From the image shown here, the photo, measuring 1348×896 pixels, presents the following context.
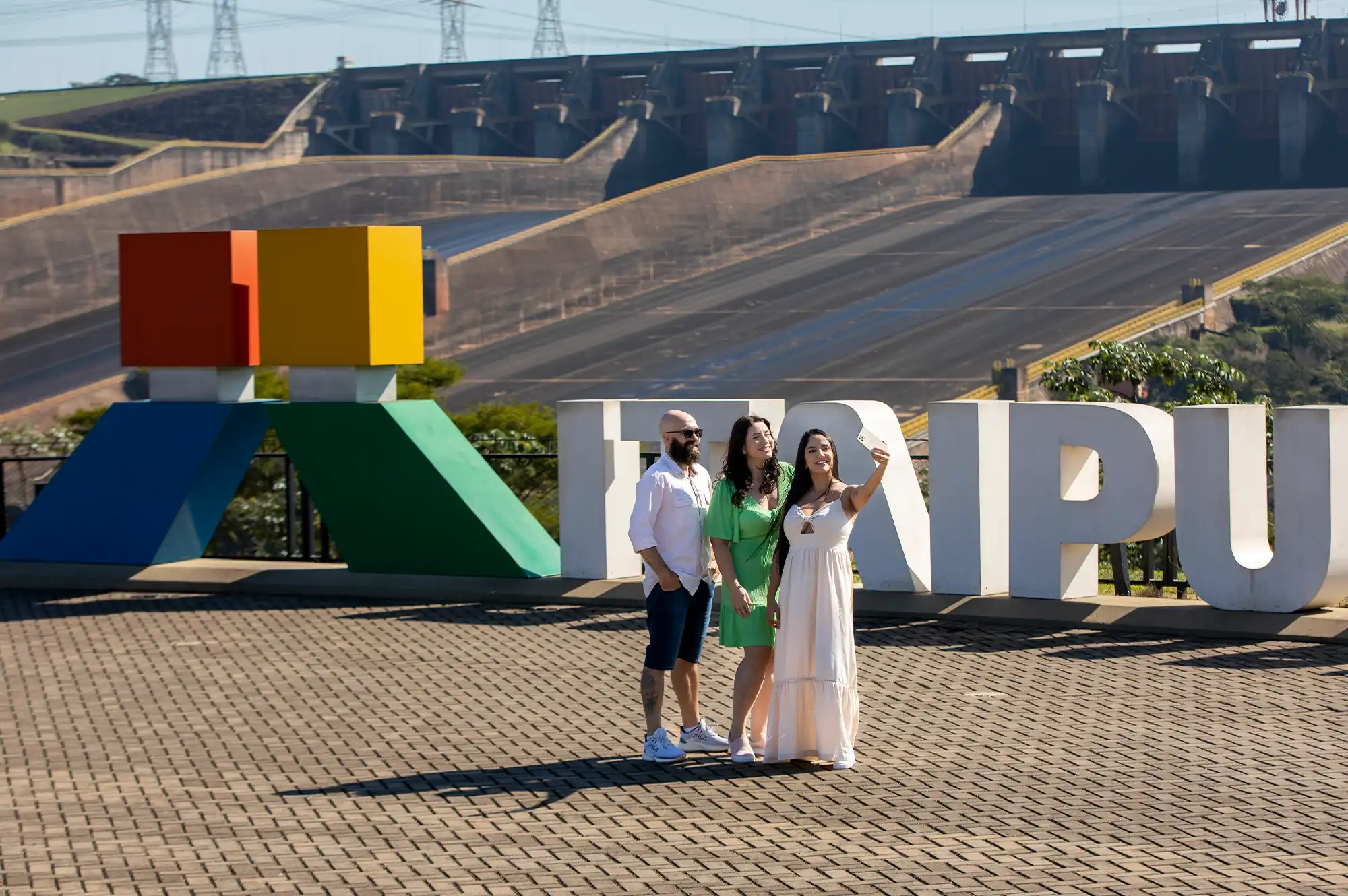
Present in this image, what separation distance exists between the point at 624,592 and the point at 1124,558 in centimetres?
500

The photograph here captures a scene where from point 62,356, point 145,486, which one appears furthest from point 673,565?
point 62,356

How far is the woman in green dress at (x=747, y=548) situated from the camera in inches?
364

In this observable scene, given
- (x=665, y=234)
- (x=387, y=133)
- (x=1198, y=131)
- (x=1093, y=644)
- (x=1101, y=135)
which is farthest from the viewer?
(x=387, y=133)

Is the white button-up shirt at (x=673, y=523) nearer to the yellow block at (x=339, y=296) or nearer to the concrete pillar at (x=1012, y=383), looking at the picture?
the yellow block at (x=339, y=296)

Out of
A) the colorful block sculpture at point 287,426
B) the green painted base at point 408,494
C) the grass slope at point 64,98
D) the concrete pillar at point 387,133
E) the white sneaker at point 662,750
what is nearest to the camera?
the white sneaker at point 662,750

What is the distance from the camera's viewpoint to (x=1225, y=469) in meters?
13.2

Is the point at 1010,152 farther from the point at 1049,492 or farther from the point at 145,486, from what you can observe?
the point at 1049,492

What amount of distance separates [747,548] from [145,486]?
32.8ft

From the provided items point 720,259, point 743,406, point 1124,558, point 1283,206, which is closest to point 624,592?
point 743,406

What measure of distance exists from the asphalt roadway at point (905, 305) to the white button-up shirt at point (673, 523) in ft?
108

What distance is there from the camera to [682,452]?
31.0 feet

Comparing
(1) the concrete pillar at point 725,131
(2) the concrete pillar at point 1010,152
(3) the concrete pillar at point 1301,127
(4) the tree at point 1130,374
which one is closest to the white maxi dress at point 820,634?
(4) the tree at point 1130,374

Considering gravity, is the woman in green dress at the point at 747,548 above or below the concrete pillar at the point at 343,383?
below

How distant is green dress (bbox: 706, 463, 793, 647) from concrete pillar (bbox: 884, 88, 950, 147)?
76939mm
